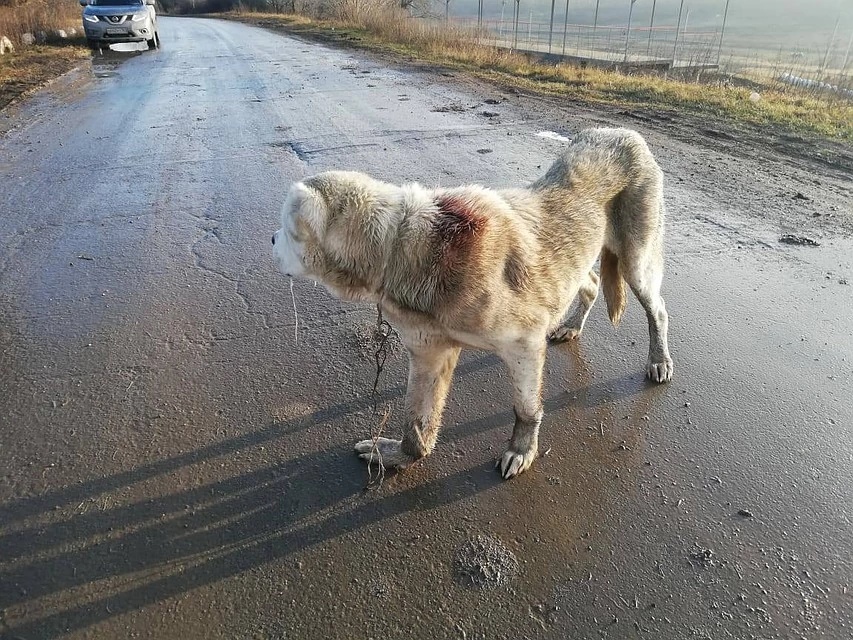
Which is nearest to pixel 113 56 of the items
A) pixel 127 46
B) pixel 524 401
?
pixel 127 46

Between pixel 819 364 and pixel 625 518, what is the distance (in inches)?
86.8

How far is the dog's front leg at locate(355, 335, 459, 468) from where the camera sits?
3.14 metres

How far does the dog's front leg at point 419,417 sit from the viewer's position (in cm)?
314

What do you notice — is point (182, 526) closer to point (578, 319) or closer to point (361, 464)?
point (361, 464)

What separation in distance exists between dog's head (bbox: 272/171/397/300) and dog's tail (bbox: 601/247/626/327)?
191 cm

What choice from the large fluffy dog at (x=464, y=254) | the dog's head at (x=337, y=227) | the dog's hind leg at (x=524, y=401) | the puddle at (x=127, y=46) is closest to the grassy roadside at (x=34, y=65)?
the puddle at (x=127, y=46)

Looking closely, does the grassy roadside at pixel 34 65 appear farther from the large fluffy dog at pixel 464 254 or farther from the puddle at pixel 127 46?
the large fluffy dog at pixel 464 254

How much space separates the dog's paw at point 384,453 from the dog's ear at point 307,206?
1277 millimetres

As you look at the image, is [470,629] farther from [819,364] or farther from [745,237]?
[745,237]

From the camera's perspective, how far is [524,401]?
122 inches

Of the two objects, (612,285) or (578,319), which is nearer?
(612,285)

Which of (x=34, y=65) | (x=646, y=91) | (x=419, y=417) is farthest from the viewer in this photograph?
(x=34, y=65)

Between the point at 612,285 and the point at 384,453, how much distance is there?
2041 millimetres

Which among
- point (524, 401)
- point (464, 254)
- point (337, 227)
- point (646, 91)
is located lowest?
point (524, 401)
